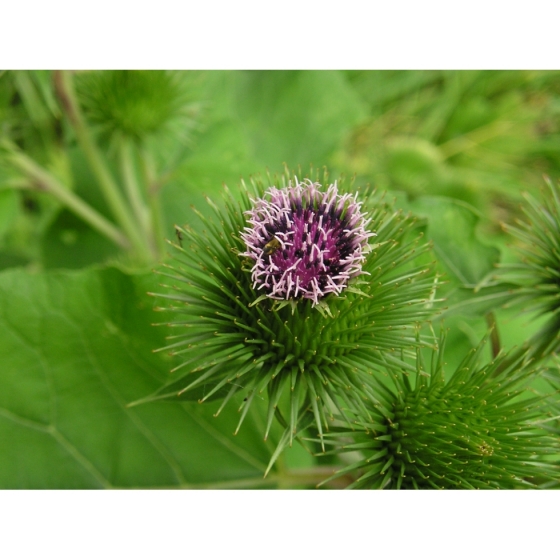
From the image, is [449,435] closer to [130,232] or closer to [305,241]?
[305,241]

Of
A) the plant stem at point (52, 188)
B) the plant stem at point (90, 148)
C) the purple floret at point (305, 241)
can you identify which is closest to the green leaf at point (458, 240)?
the purple floret at point (305, 241)

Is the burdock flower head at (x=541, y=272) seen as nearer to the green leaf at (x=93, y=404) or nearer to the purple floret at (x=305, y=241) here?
the purple floret at (x=305, y=241)

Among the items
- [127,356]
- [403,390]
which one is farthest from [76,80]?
[403,390]

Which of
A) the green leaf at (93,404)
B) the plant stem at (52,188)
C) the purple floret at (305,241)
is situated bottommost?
the green leaf at (93,404)

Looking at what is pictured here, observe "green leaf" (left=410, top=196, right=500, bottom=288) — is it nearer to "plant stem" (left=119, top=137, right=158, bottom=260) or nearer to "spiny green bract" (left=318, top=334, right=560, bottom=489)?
"spiny green bract" (left=318, top=334, right=560, bottom=489)

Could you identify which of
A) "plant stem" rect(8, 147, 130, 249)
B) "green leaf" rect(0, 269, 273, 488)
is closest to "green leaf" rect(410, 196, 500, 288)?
"green leaf" rect(0, 269, 273, 488)

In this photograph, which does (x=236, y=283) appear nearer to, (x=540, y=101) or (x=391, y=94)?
(x=391, y=94)
